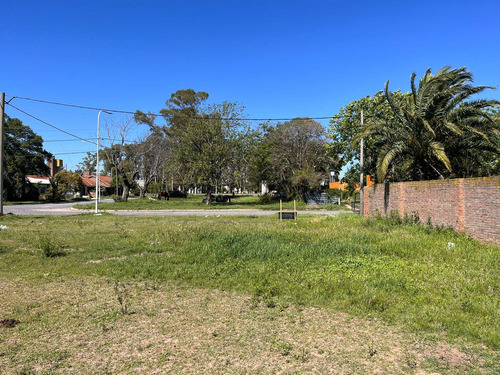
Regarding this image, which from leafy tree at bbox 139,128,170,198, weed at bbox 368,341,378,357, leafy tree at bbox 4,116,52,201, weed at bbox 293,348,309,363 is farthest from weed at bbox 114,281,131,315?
leafy tree at bbox 4,116,52,201

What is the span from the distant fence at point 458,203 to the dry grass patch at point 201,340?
642 cm

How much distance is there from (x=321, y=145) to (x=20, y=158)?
136 ft

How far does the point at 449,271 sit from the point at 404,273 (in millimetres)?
958

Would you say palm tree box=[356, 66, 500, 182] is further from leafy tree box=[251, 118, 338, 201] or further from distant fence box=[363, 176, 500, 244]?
leafy tree box=[251, 118, 338, 201]

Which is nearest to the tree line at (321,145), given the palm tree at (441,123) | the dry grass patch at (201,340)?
the palm tree at (441,123)

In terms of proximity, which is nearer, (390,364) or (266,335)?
(390,364)

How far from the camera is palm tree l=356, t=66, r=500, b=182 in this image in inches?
523

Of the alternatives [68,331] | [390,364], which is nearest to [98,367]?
[68,331]

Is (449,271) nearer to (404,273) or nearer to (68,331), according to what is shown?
(404,273)

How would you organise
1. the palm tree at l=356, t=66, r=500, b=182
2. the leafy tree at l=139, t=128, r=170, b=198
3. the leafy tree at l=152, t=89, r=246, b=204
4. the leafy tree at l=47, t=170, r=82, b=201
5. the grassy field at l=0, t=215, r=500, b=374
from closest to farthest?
the grassy field at l=0, t=215, r=500, b=374 < the palm tree at l=356, t=66, r=500, b=182 < the leafy tree at l=152, t=89, r=246, b=204 < the leafy tree at l=139, t=128, r=170, b=198 < the leafy tree at l=47, t=170, r=82, b=201

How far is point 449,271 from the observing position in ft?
22.4

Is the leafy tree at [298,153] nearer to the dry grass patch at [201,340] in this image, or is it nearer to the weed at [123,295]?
the weed at [123,295]

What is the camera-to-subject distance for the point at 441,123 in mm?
13414

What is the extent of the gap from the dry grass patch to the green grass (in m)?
0.57
